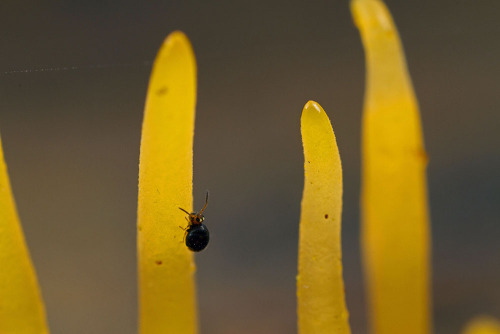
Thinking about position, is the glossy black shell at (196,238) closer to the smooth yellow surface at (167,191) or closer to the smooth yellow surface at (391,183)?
the smooth yellow surface at (167,191)

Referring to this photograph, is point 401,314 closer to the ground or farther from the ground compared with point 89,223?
closer to the ground

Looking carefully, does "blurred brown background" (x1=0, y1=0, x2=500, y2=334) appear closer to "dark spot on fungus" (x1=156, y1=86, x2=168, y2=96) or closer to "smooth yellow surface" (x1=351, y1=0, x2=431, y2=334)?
"smooth yellow surface" (x1=351, y1=0, x2=431, y2=334)

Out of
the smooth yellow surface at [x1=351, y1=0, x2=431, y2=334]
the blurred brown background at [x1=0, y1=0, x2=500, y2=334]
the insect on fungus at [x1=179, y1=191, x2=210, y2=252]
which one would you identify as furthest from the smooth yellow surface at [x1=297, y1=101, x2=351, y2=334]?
the blurred brown background at [x1=0, y1=0, x2=500, y2=334]

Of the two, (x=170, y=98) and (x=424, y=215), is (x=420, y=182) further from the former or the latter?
(x=170, y=98)

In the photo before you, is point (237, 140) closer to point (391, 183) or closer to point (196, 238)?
point (196, 238)

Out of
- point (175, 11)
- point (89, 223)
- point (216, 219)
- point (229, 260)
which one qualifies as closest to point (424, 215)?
point (229, 260)

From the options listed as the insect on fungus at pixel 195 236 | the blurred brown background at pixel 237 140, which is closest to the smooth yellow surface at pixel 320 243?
the insect on fungus at pixel 195 236

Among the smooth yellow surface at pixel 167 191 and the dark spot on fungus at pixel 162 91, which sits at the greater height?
the dark spot on fungus at pixel 162 91
